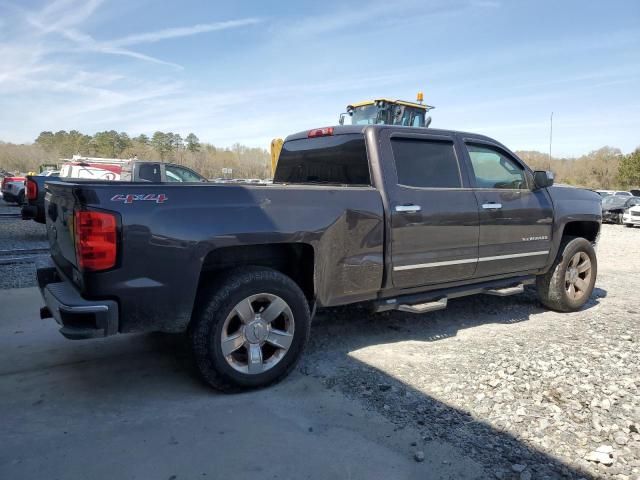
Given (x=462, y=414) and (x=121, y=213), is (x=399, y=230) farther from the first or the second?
(x=121, y=213)

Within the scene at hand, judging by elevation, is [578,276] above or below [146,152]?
below

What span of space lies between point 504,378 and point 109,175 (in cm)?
1454

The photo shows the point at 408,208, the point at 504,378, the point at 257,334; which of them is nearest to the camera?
the point at 257,334

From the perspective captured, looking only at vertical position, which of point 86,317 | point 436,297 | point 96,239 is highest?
point 96,239

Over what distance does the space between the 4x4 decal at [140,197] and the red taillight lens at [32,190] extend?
19.0 ft

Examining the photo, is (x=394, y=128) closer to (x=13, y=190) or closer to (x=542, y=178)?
(x=542, y=178)

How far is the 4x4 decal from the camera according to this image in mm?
2994

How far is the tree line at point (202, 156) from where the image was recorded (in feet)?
163

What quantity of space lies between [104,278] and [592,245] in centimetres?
561

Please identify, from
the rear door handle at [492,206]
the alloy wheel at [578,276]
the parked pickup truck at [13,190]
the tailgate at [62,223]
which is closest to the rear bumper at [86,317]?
the tailgate at [62,223]

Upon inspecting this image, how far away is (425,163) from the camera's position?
4.51m

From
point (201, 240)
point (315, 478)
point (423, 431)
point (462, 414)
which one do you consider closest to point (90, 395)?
point (201, 240)

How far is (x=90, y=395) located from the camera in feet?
11.2

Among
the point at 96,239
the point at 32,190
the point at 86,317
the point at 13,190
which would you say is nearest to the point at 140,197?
the point at 96,239
